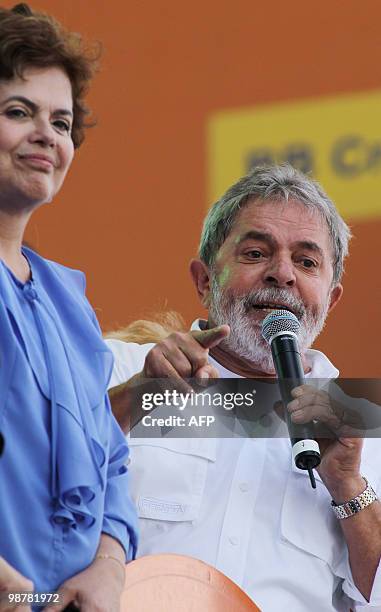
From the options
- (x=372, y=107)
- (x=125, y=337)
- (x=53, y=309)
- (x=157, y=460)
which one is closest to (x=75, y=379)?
(x=53, y=309)

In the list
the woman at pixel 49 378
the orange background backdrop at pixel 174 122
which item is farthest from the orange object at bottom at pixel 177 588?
the orange background backdrop at pixel 174 122

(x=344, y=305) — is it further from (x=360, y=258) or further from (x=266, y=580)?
(x=266, y=580)

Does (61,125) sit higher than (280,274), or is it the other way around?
(61,125)

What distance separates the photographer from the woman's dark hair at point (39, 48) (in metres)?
1.71

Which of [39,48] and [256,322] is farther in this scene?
[256,322]

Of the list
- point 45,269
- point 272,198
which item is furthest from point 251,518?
point 45,269

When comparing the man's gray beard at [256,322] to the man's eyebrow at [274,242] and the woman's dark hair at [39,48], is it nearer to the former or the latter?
the man's eyebrow at [274,242]

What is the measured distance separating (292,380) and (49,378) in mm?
627

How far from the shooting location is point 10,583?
1471mm

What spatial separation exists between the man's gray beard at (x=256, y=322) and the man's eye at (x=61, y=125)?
3.36 ft

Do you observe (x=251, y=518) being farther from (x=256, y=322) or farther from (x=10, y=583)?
(x=10, y=583)

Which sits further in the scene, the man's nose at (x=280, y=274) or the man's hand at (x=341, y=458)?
the man's nose at (x=280, y=274)

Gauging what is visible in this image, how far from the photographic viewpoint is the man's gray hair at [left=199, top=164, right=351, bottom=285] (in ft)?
9.44

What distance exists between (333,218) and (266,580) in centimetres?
99
